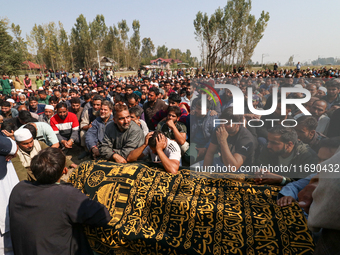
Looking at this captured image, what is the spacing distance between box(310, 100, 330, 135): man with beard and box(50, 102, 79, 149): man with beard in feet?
16.5

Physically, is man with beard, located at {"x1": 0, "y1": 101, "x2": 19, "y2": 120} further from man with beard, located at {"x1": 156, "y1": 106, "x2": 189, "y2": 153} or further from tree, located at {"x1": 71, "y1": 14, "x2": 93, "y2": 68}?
tree, located at {"x1": 71, "y1": 14, "x2": 93, "y2": 68}

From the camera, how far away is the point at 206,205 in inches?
81.7

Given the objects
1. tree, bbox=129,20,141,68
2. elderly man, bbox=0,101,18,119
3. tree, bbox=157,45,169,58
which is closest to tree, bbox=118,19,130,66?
tree, bbox=129,20,141,68

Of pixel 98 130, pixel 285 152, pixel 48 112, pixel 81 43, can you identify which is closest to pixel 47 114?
pixel 48 112

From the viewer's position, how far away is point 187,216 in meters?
2.03

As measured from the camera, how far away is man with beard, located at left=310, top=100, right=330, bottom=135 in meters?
3.27

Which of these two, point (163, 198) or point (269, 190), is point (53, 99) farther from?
point (269, 190)

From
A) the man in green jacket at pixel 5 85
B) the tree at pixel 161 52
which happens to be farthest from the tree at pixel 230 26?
the tree at pixel 161 52

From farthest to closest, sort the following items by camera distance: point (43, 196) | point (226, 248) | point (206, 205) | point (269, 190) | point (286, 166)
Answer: point (286, 166) < point (269, 190) < point (206, 205) < point (226, 248) < point (43, 196)

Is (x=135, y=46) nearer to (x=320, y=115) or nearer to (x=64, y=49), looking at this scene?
(x=64, y=49)

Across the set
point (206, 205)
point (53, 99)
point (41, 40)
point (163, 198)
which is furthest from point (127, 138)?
point (41, 40)

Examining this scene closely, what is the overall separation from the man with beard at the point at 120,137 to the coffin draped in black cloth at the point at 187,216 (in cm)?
76

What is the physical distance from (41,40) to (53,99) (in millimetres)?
33953

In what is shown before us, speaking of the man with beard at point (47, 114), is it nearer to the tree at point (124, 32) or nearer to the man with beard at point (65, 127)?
the man with beard at point (65, 127)
